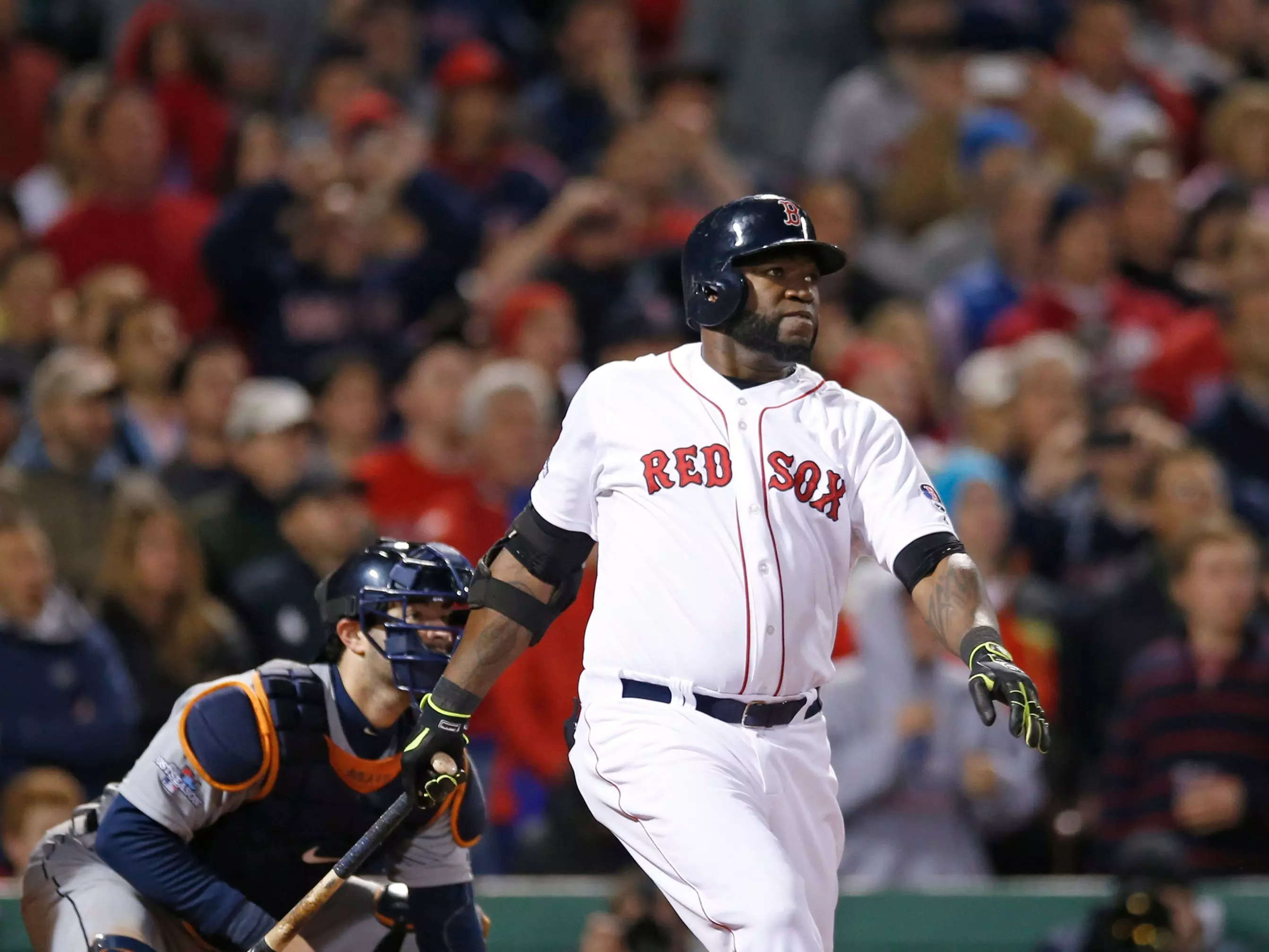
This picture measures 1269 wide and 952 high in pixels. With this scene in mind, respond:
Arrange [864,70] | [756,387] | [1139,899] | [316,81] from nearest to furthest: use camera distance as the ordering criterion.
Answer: [756,387] < [1139,899] < [316,81] < [864,70]

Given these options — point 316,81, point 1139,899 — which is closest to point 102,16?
point 316,81

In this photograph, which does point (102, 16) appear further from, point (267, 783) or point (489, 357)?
point (267, 783)

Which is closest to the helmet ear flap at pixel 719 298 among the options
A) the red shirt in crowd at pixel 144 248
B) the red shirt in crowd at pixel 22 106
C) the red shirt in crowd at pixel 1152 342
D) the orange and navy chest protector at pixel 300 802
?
the orange and navy chest protector at pixel 300 802

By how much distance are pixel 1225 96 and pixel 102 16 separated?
6.31 m

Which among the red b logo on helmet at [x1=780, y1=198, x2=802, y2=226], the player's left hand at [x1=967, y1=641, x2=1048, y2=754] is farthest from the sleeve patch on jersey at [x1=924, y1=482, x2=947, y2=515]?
the red b logo on helmet at [x1=780, y1=198, x2=802, y2=226]

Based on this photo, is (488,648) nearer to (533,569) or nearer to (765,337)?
(533,569)

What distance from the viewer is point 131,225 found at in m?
9.09

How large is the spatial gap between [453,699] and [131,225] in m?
5.09

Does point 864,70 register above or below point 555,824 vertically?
above

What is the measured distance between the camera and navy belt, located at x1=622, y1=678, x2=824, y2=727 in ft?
14.4

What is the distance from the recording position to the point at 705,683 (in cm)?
438

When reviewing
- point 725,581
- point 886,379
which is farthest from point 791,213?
point 886,379

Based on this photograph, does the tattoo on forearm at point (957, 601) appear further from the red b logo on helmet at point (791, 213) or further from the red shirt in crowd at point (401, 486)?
the red shirt in crowd at point (401, 486)

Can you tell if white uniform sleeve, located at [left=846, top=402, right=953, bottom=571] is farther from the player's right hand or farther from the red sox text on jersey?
the player's right hand
